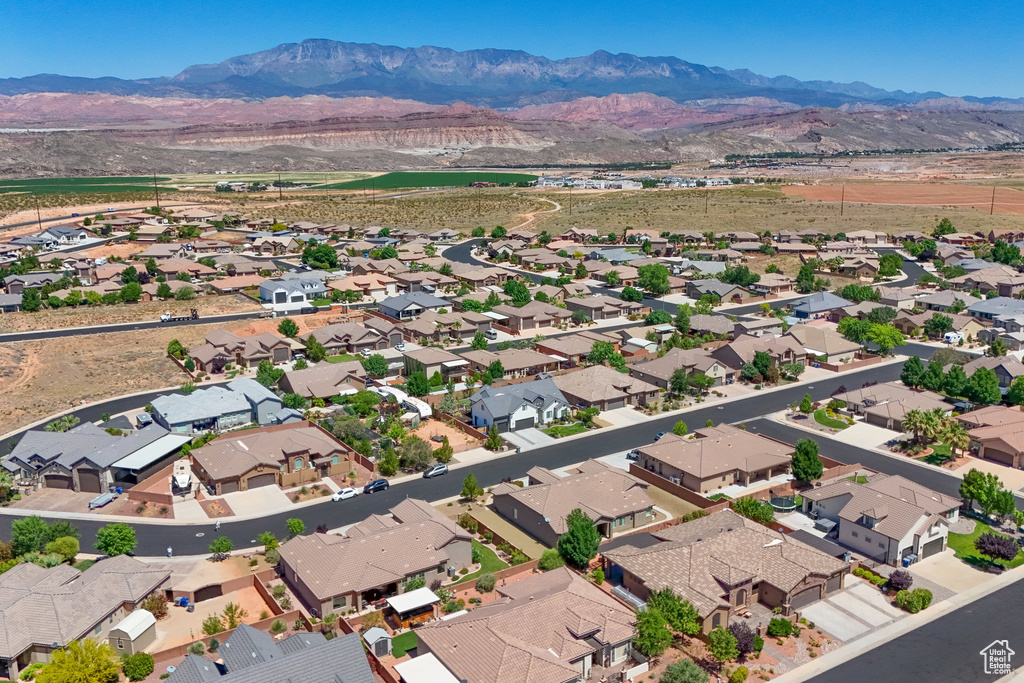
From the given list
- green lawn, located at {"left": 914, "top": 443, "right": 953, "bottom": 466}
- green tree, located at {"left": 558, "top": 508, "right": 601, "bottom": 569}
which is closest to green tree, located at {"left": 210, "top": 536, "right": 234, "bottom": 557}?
green tree, located at {"left": 558, "top": 508, "right": 601, "bottom": 569}

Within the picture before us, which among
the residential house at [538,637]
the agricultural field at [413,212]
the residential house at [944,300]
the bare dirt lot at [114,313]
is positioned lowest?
the residential house at [538,637]

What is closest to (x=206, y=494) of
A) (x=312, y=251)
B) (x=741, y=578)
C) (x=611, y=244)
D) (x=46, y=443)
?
(x=46, y=443)

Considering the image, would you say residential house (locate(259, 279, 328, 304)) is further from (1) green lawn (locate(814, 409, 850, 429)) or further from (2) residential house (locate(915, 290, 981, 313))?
(2) residential house (locate(915, 290, 981, 313))

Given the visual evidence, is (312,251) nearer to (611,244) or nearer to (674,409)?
(611,244)

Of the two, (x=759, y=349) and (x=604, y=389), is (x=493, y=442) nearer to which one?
(x=604, y=389)

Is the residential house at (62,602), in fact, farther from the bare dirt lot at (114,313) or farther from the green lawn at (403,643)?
the bare dirt lot at (114,313)

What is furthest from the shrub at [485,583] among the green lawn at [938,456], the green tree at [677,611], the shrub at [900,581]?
the green lawn at [938,456]

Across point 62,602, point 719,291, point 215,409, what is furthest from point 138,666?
point 719,291
